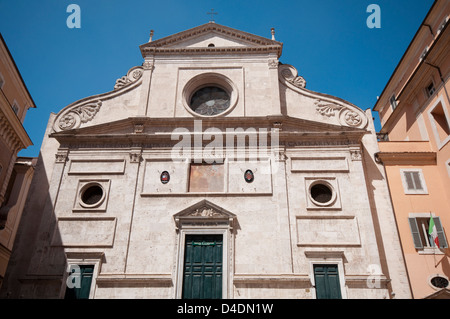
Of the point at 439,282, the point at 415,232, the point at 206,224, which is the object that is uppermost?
the point at 206,224

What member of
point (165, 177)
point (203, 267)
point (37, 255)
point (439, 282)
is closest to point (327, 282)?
point (439, 282)

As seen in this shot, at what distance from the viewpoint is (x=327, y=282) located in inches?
521

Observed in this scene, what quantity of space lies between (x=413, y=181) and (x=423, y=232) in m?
2.16

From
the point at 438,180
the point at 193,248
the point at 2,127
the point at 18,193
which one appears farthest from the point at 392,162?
the point at 18,193

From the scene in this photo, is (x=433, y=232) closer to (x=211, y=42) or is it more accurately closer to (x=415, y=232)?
(x=415, y=232)

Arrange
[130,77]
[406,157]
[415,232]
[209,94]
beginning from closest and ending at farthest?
1. [415,232]
2. [406,157]
3. [209,94]
4. [130,77]

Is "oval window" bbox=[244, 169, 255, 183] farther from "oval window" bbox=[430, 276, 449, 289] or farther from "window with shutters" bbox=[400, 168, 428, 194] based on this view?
"oval window" bbox=[430, 276, 449, 289]

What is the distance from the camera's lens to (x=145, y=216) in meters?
14.6

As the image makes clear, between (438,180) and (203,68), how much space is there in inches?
450

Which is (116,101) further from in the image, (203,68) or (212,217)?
(212,217)

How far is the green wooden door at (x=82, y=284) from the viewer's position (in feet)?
43.4

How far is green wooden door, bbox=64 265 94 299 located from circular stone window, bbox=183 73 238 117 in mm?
7887

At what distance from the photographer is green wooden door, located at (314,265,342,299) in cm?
1298

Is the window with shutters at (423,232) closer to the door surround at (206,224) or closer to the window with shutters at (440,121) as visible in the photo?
the window with shutters at (440,121)
